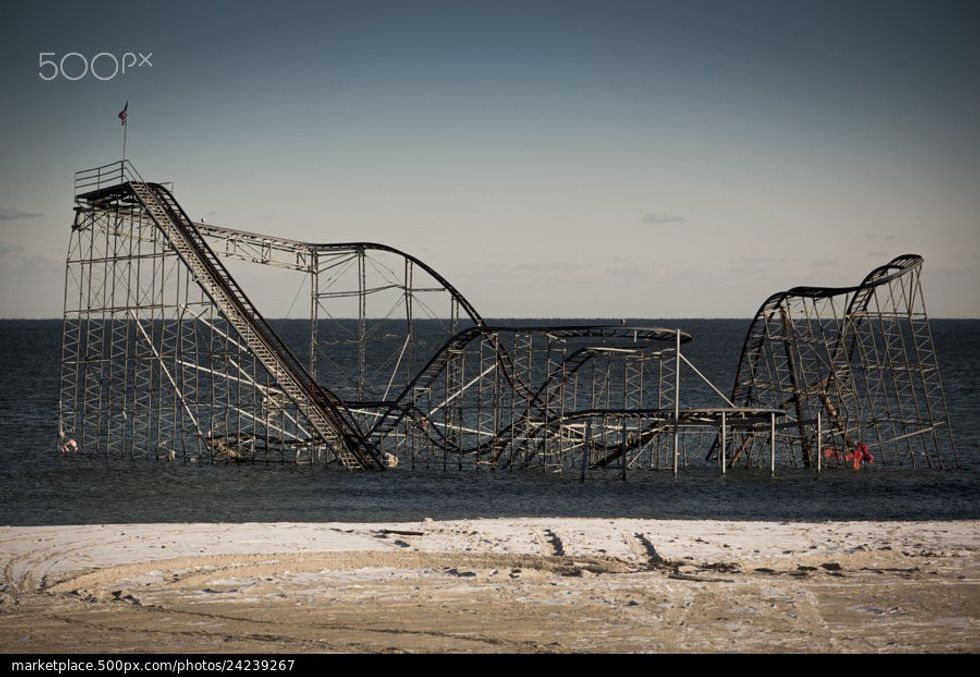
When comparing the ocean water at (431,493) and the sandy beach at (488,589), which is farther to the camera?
the ocean water at (431,493)

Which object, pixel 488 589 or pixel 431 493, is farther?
pixel 431 493

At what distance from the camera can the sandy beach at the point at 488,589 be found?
1369cm

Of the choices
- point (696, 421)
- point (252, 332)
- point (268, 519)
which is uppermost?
point (252, 332)

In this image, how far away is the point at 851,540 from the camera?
20625 millimetres

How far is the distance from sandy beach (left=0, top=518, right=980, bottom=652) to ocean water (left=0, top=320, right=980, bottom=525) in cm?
653

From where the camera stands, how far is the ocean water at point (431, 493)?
2892 centimetres

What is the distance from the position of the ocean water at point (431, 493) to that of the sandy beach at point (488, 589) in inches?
257

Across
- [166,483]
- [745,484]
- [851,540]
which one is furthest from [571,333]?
[851,540]

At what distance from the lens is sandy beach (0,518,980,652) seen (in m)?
13.7

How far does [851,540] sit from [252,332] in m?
23.1

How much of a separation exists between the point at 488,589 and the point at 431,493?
17438 mm

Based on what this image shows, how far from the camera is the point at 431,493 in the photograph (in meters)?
33.6

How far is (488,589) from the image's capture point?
642 inches
